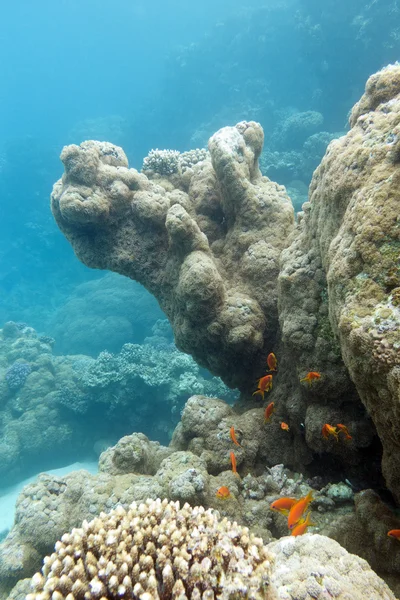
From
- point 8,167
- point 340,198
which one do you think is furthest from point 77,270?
point 340,198

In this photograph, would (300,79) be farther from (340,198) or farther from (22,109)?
(22,109)

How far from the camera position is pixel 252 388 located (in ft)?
18.4

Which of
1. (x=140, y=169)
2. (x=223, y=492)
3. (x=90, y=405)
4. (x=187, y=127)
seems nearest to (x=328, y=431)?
(x=223, y=492)

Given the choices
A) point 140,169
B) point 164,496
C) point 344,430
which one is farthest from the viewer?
point 140,169

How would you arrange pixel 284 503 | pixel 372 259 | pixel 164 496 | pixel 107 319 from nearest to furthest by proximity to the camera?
1. pixel 372 259
2. pixel 284 503
3. pixel 164 496
4. pixel 107 319

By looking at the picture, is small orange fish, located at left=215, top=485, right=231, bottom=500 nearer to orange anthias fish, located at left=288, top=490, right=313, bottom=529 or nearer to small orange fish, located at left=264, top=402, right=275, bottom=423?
orange anthias fish, located at left=288, top=490, right=313, bottom=529

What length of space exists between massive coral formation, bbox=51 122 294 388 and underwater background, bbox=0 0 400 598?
118cm

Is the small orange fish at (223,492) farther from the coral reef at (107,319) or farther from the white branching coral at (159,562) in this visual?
the coral reef at (107,319)

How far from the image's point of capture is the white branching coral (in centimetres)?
178

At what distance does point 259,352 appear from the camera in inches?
210

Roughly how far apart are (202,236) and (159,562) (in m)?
4.34

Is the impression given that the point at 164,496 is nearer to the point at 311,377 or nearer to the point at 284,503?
the point at 284,503

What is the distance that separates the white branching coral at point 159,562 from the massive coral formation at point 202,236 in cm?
303

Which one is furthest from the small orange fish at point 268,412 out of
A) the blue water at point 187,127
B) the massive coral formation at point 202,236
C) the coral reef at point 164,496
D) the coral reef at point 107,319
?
the coral reef at point 107,319
